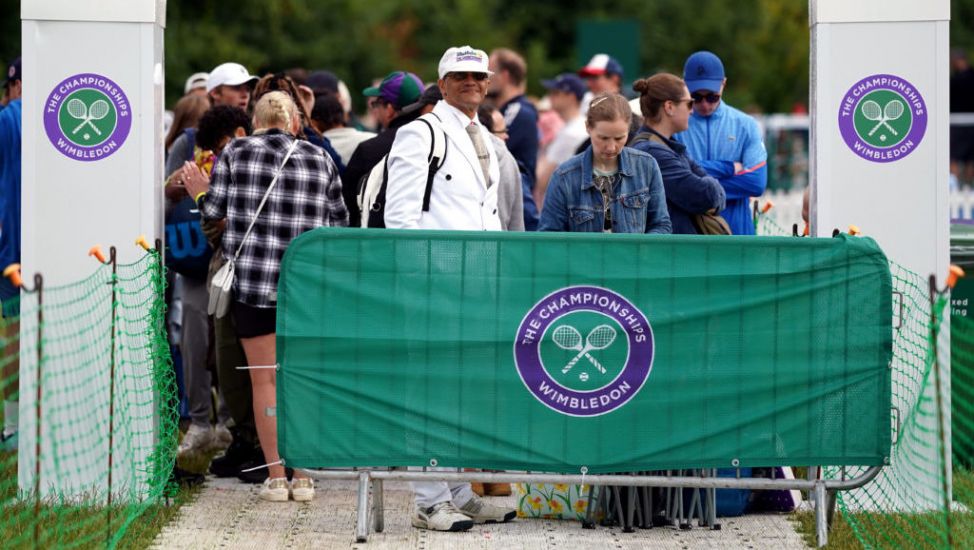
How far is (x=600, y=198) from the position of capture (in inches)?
285

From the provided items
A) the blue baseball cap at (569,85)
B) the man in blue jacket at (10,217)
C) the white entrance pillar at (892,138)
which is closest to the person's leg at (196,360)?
the man in blue jacket at (10,217)

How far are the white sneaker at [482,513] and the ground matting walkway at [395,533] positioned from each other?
6 cm

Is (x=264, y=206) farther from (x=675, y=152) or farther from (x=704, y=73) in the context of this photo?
(x=704, y=73)

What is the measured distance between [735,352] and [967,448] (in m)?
2.70

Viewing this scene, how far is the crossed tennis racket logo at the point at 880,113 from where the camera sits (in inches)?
294

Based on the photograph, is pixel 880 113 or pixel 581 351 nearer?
pixel 581 351

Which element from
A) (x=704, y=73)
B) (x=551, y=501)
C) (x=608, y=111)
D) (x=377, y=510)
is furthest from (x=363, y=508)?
(x=704, y=73)

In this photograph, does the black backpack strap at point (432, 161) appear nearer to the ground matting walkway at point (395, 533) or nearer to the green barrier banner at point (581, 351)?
the green barrier banner at point (581, 351)

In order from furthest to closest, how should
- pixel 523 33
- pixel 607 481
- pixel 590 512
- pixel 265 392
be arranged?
pixel 523 33 → pixel 265 392 → pixel 590 512 → pixel 607 481

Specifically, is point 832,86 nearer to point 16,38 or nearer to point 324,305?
point 324,305

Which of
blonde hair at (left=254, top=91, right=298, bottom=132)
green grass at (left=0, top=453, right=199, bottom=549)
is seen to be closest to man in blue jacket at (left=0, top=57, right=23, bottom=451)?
green grass at (left=0, top=453, right=199, bottom=549)

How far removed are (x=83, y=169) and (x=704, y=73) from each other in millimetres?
3259

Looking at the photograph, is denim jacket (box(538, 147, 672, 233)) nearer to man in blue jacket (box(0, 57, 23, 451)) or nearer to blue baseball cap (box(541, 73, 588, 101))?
man in blue jacket (box(0, 57, 23, 451))

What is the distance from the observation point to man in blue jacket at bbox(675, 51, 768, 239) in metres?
8.35
